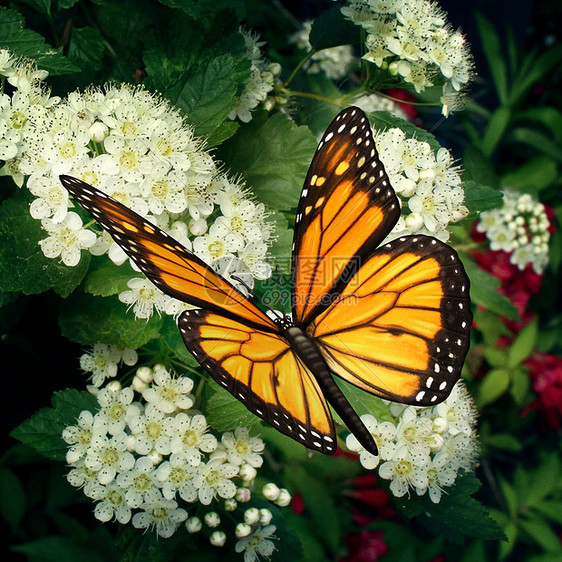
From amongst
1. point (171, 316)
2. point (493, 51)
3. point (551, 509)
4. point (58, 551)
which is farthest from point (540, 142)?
point (58, 551)

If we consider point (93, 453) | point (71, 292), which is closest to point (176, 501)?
point (93, 453)

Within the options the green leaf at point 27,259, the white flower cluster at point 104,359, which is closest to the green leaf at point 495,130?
the white flower cluster at point 104,359

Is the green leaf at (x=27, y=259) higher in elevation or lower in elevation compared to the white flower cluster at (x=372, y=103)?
lower

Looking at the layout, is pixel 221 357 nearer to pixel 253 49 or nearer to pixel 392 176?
pixel 392 176

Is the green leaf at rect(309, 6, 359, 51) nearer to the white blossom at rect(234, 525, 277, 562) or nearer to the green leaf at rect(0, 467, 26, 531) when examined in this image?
the white blossom at rect(234, 525, 277, 562)

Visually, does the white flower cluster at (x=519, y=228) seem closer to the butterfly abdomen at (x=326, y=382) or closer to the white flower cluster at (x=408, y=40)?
the white flower cluster at (x=408, y=40)

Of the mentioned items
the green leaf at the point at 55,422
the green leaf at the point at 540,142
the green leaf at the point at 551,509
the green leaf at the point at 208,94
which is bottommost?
the green leaf at the point at 551,509

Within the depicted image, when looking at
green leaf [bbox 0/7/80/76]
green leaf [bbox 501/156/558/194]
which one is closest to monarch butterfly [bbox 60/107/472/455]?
green leaf [bbox 0/7/80/76]
